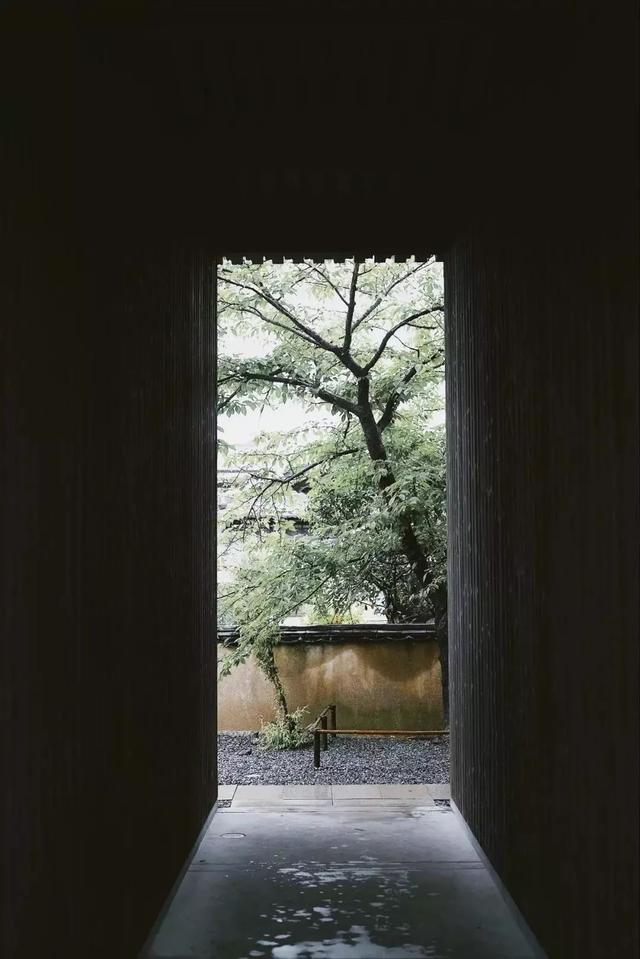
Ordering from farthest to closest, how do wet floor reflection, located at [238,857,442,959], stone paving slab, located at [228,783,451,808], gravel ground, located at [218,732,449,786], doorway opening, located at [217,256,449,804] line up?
doorway opening, located at [217,256,449,804] → gravel ground, located at [218,732,449,786] → stone paving slab, located at [228,783,451,808] → wet floor reflection, located at [238,857,442,959]

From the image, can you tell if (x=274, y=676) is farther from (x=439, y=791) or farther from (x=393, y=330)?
(x=393, y=330)

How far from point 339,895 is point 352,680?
5843mm

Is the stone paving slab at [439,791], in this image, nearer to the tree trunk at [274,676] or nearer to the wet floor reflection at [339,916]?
the wet floor reflection at [339,916]

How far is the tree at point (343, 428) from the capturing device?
8.10m

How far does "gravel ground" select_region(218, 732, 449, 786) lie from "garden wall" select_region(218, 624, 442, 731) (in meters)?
0.43

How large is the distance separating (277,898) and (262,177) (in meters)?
3.64

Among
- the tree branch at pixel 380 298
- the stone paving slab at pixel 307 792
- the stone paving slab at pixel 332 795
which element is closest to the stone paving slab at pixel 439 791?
the stone paving slab at pixel 332 795

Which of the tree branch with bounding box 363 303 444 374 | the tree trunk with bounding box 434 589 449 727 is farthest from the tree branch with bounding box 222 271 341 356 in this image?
the tree trunk with bounding box 434 589 449 727

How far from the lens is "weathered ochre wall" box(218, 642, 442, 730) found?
31.5ft
